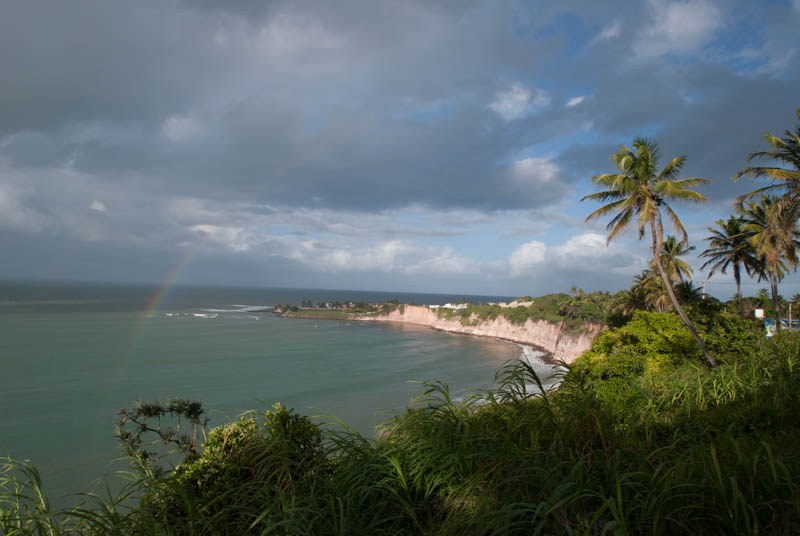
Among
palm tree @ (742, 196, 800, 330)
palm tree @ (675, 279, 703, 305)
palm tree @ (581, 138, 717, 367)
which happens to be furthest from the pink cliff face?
palm tree @ (581, 138, 717, 367)

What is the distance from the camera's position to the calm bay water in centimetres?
2114

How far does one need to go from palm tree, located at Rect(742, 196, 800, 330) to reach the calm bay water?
14343 mm

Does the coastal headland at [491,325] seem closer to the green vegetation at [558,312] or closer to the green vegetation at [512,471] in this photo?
the green vegetation at [558,312]

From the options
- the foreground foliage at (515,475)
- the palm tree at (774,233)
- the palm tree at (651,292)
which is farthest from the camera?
the palm tree at (651,292)

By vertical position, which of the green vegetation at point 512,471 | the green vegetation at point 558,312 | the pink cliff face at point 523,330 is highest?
the green vegetation at point 512,471

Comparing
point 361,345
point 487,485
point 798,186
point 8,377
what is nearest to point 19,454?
point 8,377

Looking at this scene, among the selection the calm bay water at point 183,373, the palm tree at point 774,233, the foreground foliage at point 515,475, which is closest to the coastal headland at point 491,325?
the calm bay water at point 183,373

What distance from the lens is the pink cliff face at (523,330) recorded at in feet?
151

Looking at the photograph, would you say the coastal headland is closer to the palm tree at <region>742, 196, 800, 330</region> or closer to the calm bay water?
the calm bay water

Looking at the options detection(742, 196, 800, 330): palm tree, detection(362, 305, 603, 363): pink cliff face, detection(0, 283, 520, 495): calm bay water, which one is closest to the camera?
detection(742, 196, 800, 330): palm tree

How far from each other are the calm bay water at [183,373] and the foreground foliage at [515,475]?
4.50 metres

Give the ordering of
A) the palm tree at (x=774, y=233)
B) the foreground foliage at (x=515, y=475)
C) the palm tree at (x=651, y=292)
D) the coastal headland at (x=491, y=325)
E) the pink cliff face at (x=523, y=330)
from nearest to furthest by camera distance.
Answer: the foreground foliage at (x=515, y=475), the palm tree at (x=774, y=233), the palm tree at (x=651, y=292), the pink cliff face at (x=523, y=330), the coastal headland at (x=491, y=325)

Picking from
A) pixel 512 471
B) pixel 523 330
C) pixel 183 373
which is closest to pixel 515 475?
pixel 512 471

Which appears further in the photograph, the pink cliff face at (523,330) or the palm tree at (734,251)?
the pink cliff face at (523,330)
